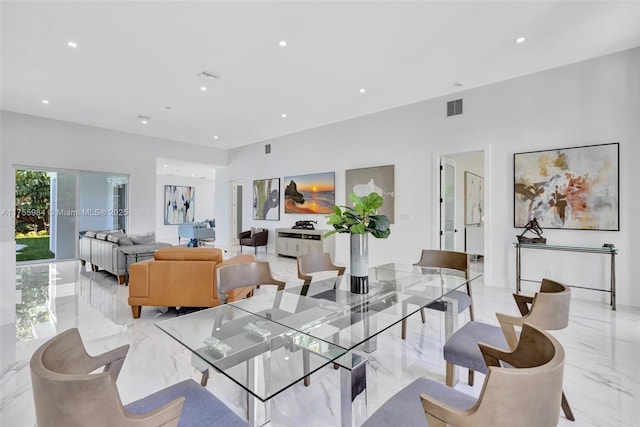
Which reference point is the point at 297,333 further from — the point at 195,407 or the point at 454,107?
the point at 454,107

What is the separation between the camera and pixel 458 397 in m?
1.23

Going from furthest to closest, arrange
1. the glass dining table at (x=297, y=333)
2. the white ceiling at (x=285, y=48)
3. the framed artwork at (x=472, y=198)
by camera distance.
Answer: the framed artwork at (x=472, y=198) < the white ceiling at (x=285, y=48) < the glass dining table at (x=297, y=333)

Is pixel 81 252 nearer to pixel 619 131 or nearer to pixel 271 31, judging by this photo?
pixel 271 31

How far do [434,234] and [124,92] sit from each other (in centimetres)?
593

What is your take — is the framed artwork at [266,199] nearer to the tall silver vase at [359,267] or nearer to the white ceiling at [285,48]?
the white ceiling at [285,48]

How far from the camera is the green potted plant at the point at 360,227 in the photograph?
2.05 meters

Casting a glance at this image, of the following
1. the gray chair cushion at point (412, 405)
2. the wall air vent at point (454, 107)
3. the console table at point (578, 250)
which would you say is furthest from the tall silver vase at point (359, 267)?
the wall air vent at point (454, 107)

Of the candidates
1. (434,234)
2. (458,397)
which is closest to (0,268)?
(458,397)

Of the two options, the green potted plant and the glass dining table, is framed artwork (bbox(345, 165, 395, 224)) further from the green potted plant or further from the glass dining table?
the green potted plant

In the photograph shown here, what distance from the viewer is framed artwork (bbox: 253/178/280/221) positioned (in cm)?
819

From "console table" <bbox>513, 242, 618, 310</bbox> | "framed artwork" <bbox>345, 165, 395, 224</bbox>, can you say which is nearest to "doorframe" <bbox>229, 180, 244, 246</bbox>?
"framed artwork" <bbox>345, 165, 395, 224</bbox>

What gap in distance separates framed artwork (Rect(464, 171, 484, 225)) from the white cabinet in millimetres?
3254

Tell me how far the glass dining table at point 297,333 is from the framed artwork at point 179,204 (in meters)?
12.2

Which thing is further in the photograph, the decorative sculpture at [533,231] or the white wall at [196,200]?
the white wall at [196,200]
